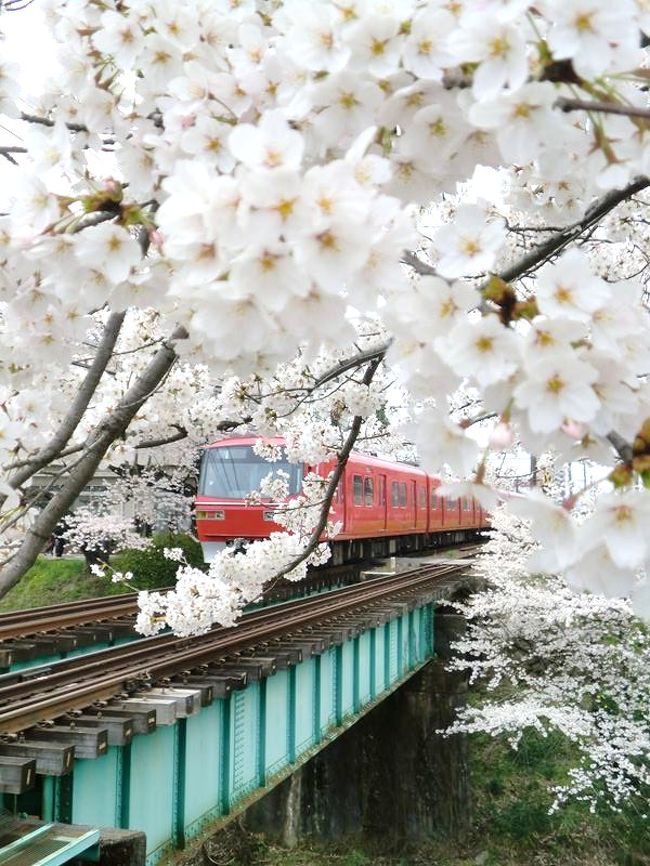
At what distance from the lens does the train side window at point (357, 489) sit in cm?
1458

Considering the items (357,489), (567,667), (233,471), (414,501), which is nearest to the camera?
(233,471)

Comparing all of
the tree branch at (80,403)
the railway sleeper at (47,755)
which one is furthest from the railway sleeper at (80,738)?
the tree branch at (80,403)

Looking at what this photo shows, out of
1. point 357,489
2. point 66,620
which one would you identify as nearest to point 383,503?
point 357,489

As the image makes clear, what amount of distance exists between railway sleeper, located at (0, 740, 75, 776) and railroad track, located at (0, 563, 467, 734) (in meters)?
0.44

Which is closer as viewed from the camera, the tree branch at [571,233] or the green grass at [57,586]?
the tree branch at [571,233]

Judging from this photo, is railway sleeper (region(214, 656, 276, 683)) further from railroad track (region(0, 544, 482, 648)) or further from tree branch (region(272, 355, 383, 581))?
tree branch (region(272, 355, 383, 581))

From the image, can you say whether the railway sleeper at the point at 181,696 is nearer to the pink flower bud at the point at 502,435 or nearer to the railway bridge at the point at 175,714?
the railway bridge at the point at 175,714

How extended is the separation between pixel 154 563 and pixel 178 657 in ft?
33.9

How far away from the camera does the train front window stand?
14008mm

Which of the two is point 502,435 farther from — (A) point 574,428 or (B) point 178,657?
(B) point 178,657

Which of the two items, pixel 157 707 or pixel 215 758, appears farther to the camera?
pixel 215 758

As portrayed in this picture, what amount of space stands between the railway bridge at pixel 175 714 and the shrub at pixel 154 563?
598 centimetres

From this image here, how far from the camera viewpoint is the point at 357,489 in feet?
48.8

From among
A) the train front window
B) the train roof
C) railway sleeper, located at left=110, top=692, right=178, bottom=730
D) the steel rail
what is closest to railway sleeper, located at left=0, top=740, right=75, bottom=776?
railway sleeper, located at left=110, top=692, right=178, bottom=730
